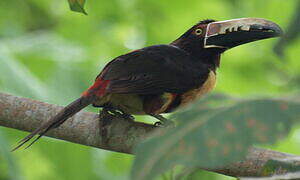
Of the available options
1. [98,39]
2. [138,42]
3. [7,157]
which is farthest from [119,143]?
[138,42]

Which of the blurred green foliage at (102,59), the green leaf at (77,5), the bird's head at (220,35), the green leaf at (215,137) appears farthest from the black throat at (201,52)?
the green leaf at (215,137)

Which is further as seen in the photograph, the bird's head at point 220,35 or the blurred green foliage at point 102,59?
the blurred green foliage at point 102,59

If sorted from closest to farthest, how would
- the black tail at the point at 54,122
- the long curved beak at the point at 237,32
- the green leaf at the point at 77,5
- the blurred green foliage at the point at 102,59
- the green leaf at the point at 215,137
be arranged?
the green leaf at the point at 215,137 → the green leaf at the point at 77,5 → the black tail at the point at 54,122 → the long curved beak at the point at 237,32 → the blurred green foliage at the point at 102,59

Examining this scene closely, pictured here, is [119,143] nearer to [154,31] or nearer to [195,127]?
[195,127]

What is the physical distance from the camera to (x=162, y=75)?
3.03m

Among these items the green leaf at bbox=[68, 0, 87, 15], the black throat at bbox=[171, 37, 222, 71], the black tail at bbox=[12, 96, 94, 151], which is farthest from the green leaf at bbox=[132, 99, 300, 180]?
the black throat at bbox=[171, 37, 222, 71]

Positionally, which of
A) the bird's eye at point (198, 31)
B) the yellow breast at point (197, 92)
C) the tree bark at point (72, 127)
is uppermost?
the tree bark at point (72, 127)

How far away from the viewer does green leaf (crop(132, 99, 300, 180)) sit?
3.90 ft

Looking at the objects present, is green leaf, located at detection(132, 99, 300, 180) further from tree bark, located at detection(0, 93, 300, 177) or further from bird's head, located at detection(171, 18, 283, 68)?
bird's head, located at detection(171, 18, 283, 68)

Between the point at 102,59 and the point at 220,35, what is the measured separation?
1.10 meters

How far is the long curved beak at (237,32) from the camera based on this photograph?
10.4 ft

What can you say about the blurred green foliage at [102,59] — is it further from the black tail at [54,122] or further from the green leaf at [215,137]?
the green leaf at [215,137]

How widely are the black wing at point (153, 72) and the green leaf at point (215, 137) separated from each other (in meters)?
1.59

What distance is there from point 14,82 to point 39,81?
1.31 feet
